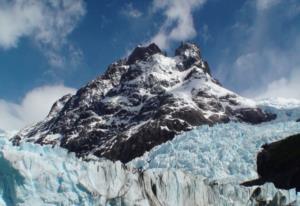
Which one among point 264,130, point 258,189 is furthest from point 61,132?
point 258,189

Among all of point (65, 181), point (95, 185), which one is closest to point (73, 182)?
point (65, 181)

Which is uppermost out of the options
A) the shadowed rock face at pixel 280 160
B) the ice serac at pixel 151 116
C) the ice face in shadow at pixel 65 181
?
the ice serac at pixel 151 116

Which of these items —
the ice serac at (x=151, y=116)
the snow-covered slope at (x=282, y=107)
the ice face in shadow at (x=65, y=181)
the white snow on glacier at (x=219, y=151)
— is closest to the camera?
the ice face in shadow at (x=65, y=181)

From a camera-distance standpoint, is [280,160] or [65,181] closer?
[65,181]

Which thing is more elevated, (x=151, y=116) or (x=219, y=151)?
(x=151, y=116)

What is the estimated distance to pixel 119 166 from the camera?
35.8 meters

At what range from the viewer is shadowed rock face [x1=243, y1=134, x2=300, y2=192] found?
79750 millimetres

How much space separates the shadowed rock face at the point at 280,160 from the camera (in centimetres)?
7975

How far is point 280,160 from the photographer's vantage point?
8656 cm

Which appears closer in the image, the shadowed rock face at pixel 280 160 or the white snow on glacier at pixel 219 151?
the white snow on glacier at pixel 219 151

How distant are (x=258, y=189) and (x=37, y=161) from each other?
89.9 ft

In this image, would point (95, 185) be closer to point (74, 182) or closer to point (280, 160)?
point (74, 182)

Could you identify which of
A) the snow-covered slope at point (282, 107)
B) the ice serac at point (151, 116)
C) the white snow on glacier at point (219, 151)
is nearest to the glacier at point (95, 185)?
the white snow on glacier at point (219, 151)

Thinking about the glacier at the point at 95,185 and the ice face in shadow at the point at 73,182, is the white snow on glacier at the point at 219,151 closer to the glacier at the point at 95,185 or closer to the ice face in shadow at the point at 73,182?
the glacier at the point at 95,185
